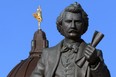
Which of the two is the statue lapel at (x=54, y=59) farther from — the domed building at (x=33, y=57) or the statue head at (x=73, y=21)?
the domed building at (x=33, y=57)

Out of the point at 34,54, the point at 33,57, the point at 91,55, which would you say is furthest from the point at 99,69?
the point at 34,54

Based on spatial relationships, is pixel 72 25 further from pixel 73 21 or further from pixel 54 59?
pixel 54 59

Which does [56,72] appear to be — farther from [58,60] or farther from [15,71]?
[15,71]

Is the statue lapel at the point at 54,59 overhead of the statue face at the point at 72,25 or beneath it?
beneath

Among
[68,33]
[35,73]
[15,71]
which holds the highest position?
[68,33]

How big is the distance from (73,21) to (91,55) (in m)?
0.53

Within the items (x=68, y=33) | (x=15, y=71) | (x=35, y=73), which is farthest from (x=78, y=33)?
(x=15, y=71)

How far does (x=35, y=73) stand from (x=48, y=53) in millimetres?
291

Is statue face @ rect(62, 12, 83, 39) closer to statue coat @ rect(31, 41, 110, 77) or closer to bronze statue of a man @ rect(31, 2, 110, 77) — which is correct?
bronze statue of a man @ rect(31, 2, 110, 77)

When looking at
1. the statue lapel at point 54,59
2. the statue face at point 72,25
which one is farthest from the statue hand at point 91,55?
the statue lapel at point 54,59

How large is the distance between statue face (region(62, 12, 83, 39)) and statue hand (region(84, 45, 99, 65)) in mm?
301

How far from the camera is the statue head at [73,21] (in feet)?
25.5

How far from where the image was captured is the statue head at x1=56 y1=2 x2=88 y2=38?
777cm

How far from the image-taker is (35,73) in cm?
791
